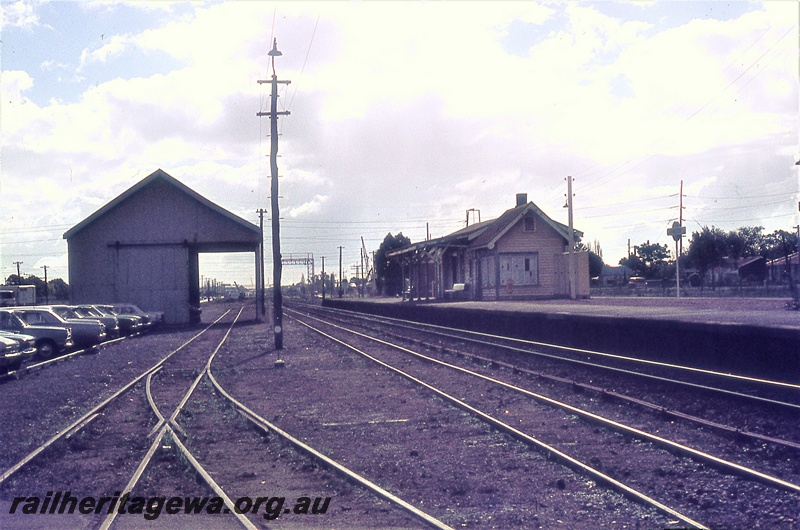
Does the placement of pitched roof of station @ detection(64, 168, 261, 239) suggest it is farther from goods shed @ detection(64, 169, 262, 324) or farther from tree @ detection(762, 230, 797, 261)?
tree @ detection(762, 230, 797, 261)

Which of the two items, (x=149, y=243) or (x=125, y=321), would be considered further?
(x=149, y=243)

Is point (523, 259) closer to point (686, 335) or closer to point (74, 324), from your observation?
point (74, 324)

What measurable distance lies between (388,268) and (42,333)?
221ft

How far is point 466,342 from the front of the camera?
78.2 feet

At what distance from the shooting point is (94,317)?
27.7m

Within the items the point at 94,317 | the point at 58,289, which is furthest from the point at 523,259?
the point at 58,289

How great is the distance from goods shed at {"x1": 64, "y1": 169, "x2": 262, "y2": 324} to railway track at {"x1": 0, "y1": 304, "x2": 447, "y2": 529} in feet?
92.7

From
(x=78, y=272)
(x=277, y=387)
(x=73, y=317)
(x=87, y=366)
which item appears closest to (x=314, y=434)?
(x=277, y=387)

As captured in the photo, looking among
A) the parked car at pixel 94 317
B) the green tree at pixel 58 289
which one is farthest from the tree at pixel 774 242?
the green tree at pixel 58 289

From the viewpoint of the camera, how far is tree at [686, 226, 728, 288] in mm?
63812

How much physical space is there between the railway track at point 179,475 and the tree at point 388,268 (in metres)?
73.2

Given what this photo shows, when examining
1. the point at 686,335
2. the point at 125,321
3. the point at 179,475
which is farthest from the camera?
the point at 125,321

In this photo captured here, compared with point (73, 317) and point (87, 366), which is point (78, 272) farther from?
point (87, 366)

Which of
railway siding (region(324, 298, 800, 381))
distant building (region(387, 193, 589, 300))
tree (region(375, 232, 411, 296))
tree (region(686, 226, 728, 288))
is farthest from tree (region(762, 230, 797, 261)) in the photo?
railway siding (region(324, 298, 800, 381))
